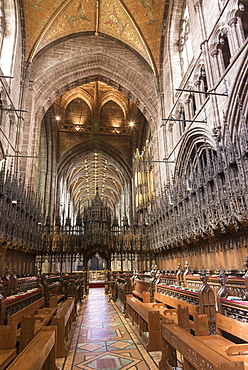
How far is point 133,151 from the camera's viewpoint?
22812 millimetres

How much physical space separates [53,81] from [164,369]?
1561cm

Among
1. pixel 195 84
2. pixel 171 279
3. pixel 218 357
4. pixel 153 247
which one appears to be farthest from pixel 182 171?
pixel 218 357

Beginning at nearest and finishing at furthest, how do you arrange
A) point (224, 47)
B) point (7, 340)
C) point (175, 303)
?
point (7, 340), point (175, 303), point (224, 47)

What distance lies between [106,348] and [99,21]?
54.7 feet

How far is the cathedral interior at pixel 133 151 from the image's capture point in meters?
4.56

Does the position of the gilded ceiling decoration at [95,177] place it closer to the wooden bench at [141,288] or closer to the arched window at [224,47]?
the arched window at [224,47]

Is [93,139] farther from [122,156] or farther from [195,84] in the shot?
[195,84]

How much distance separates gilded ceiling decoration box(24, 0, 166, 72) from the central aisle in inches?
546

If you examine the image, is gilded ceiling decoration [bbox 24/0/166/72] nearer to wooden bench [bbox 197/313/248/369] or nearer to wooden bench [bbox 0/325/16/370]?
wooden bench [bbox 0/325/16/370]

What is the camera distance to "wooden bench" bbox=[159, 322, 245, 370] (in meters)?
1.39

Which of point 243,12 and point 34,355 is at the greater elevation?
point 243,12

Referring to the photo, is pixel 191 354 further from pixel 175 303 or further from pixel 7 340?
pixel 175 303

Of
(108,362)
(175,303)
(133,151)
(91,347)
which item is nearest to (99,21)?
(133,151)

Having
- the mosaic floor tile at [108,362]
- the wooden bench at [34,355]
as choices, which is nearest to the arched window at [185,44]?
the mosaic floor tile at [108,362]
